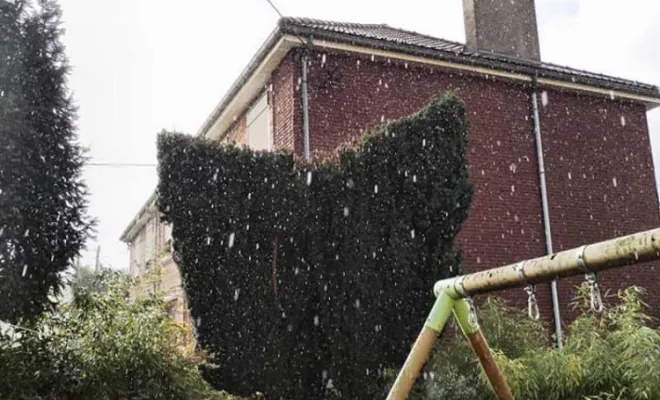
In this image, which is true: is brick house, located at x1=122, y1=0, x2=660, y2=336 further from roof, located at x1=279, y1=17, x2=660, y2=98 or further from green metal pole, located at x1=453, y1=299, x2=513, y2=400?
green metal pole, located at x1=453, y1=299, x2=513, y2=400

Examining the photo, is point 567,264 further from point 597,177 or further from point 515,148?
point 597,177

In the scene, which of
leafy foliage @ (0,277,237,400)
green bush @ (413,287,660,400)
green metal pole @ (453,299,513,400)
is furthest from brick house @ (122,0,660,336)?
green metal pole @ (453,299,513,400)

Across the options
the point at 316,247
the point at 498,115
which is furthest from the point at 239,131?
the point at 316,247

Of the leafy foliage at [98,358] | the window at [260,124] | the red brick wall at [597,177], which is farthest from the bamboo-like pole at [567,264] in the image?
the red brick wall at [597,177]

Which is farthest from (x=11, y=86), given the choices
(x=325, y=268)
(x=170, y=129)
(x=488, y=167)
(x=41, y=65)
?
(x=488, y=167)

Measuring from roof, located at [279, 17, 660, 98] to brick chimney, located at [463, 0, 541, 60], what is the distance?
0.19m

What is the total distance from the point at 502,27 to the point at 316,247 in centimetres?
681

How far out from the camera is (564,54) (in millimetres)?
13500

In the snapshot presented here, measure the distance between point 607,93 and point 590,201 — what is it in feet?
6.93

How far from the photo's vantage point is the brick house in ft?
30.1

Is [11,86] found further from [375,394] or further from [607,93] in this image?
[607,93]

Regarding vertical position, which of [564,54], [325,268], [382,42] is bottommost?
[325,268]

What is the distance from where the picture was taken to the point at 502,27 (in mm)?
11250

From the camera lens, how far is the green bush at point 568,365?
191 inches
